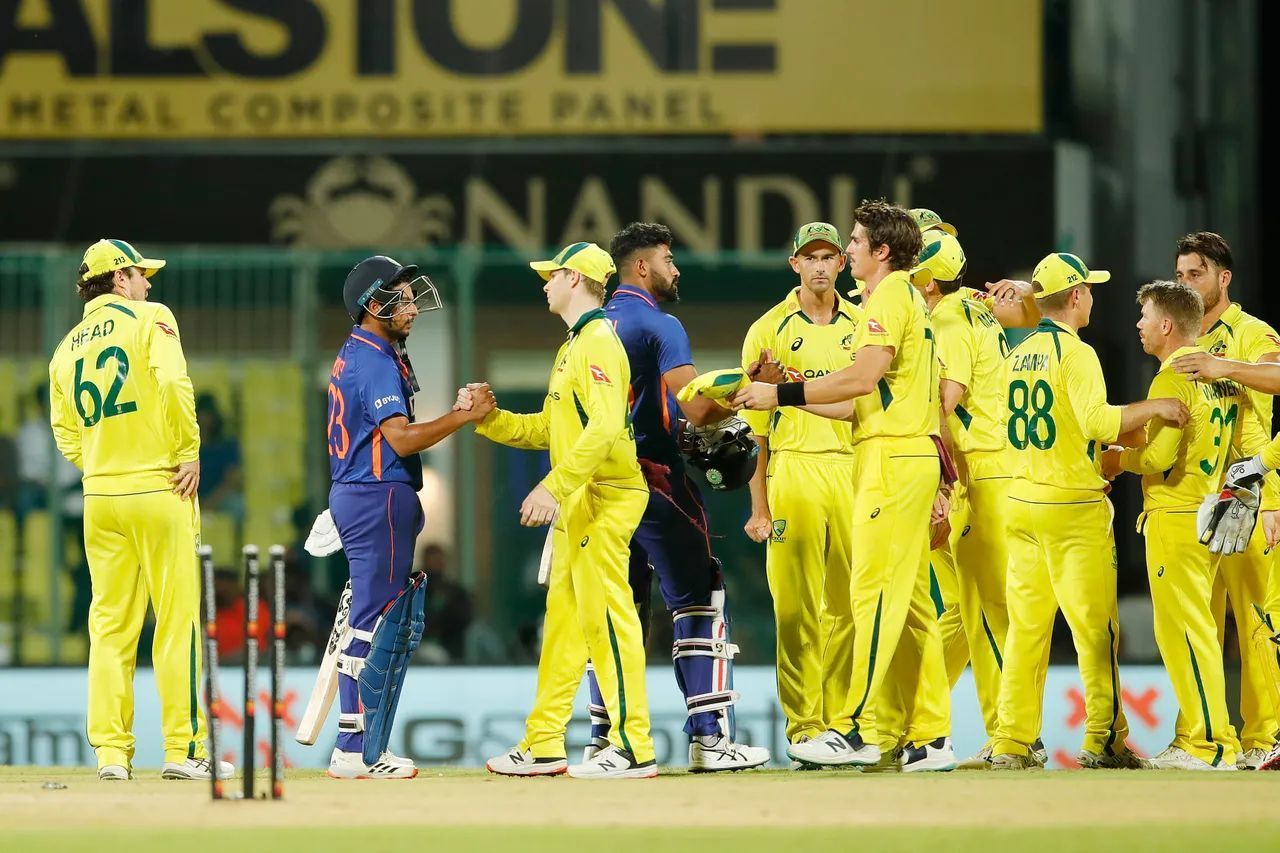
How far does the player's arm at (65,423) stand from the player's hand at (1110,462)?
13.4 feet

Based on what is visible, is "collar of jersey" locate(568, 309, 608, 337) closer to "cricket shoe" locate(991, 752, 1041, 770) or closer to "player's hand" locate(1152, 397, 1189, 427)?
"player's hand" locate(1152, 397, 1189, 427)

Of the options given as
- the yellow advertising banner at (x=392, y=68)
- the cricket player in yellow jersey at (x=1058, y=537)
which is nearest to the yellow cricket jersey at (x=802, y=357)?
the cricket player in yellow jersey at (x=1058, y=537)

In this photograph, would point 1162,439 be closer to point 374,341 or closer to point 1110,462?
point 1110,462

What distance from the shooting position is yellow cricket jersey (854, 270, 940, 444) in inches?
318

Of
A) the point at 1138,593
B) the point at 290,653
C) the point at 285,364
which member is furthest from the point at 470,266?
the point at 1138,593

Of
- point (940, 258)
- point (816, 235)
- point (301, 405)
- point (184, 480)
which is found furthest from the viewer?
point (301, 405)

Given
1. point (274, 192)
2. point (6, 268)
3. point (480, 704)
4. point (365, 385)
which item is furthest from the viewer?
point (274, 192)

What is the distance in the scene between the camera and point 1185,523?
8.57 metres

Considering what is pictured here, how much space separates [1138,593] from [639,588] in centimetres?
530

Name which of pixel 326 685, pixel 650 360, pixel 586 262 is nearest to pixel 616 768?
pixel 326 685

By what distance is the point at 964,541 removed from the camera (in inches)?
358

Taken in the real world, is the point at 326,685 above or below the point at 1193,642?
below

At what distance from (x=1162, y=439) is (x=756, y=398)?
1679mm

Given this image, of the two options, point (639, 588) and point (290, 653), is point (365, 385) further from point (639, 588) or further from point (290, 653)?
point (290, 653)
